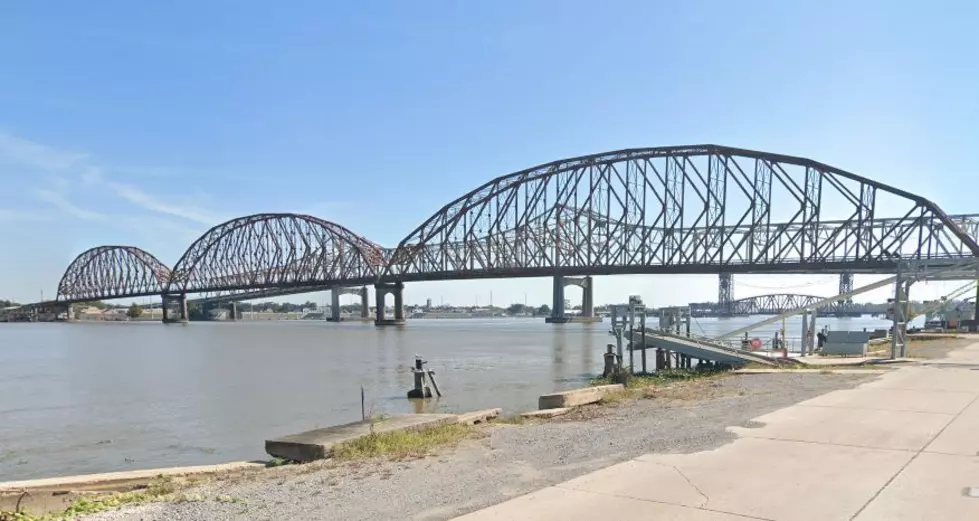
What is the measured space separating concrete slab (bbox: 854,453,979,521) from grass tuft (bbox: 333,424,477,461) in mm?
6889

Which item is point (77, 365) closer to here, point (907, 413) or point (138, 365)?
point (138, 365)

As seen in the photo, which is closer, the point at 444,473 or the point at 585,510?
the point at 585,510

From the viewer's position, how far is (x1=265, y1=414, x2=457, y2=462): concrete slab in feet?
42.2

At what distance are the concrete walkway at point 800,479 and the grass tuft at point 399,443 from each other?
3945 millimetres

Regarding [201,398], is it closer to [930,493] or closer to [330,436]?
[330,436]

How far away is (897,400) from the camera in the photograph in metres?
16.6

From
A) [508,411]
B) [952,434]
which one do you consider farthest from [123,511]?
[508,411]

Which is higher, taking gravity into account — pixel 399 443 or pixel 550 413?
pixel 399 443

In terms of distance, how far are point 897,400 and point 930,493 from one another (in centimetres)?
954

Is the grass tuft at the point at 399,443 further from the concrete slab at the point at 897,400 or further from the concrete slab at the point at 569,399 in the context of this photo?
the concrete slab at the point at 897,400

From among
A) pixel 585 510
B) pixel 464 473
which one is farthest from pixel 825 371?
pixel 585 510

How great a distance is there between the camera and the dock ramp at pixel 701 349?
115ft

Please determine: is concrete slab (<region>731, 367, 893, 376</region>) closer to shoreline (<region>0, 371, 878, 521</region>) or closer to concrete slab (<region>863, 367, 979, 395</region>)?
concrete slab (<region>863, 367, 979, 395</region>)

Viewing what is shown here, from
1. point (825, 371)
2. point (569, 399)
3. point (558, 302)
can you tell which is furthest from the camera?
point (558, 302)
